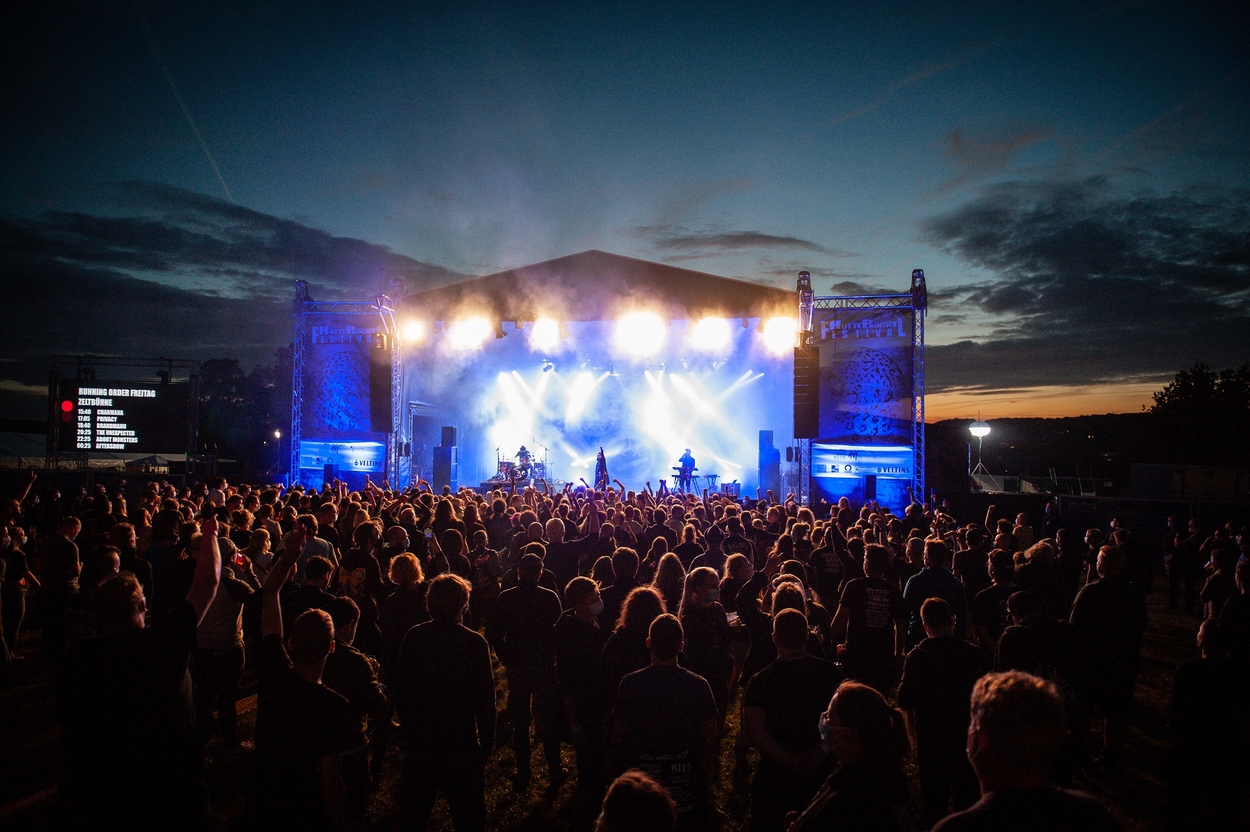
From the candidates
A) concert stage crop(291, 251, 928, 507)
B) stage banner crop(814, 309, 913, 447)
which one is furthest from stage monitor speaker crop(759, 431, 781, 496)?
stage banner crop(814, 309, 913, 447)

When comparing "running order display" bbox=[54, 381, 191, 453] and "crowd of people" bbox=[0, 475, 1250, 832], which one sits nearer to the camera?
"crowd of people" bbox=[0, 475, 1250, 832]

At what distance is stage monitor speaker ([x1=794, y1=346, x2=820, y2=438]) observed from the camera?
16.2 metres

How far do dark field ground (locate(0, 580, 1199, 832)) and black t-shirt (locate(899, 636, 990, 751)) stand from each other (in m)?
1.54

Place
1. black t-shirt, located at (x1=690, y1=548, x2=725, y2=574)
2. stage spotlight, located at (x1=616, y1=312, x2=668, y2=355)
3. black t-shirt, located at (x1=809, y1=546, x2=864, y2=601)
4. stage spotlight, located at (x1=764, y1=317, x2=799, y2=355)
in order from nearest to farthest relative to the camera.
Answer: black t-shirt, located at (x1=690, y1=548, x2=725, y2=574), black t-shirt, located at (x1=809, y1=546, x2=864, y2=601), stage spotlight, located at (x1=764, y1=317, x2=799, y2=355), stage spotlight, located at (x1=616, y1=312, x2=668, y2=355)

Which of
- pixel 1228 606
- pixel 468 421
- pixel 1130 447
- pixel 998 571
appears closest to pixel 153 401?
pixel 468 421

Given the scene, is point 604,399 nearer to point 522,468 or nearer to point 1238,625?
point 522,468

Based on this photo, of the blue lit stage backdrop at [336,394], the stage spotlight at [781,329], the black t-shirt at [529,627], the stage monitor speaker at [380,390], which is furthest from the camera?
the blue lit stage backdrop at [336,394]

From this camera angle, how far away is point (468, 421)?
25.0 m

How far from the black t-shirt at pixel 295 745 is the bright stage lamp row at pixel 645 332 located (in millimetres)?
15747

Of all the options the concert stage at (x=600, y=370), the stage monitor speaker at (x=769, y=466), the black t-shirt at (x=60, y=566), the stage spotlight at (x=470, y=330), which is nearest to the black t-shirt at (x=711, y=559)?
the black t-shirt at (x=60, y=566)

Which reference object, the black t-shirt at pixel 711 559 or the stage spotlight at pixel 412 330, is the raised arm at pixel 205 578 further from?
the stage spotlight at pixel 412 330

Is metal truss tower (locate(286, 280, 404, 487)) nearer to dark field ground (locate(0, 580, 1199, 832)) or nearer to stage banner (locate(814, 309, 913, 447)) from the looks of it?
stage banner (locate(814, 309, 913, 447))

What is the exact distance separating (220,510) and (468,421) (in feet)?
53.5

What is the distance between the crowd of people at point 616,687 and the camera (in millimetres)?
2234
